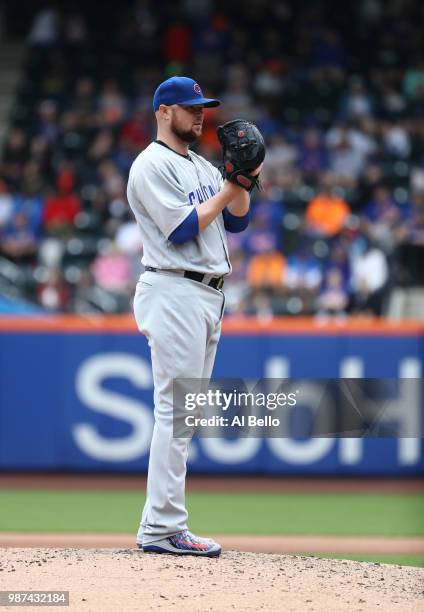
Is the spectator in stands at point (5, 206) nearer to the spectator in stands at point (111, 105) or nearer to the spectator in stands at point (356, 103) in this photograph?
the spectator in stands at point (111, 105)

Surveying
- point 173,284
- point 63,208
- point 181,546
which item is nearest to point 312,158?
point 63,208

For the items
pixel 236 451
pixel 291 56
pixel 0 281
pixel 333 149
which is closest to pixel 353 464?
pixel 236 451

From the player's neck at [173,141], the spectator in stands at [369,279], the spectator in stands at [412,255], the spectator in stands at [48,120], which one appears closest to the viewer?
the player's neck at [173,141]

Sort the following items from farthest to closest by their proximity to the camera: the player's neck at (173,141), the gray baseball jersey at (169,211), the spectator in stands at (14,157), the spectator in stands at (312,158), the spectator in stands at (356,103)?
the spectator in stands at (356,103) < the spectator in stands at (14,157) < the spectator in stands at (312,158) < the player's neck at (173,141) < the gray baseball jersey at (169,211)

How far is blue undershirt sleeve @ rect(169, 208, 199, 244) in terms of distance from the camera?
183 inches

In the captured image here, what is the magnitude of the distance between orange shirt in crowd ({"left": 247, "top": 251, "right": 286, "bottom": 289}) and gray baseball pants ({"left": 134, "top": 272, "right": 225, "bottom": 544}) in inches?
261

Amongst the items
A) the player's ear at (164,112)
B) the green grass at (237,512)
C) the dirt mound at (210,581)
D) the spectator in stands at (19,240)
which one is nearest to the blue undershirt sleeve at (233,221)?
the player's ear at (164,112)

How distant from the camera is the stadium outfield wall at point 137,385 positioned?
852 centimetres

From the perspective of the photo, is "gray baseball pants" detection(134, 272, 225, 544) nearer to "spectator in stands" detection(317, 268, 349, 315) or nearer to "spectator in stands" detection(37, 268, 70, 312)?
"spectator in stands" detection(317, 268, 349, 315)

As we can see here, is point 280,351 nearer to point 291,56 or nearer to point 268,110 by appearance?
point 268,110

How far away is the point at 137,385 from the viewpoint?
28.0 ft

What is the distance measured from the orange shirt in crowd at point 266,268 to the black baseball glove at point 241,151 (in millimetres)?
6771

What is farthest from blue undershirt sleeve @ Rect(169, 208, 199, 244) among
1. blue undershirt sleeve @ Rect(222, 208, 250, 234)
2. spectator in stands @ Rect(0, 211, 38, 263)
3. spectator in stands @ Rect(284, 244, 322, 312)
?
spectator in stands @ Rect(0, 211, 38, 263)

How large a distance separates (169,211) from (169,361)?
2.01ft
